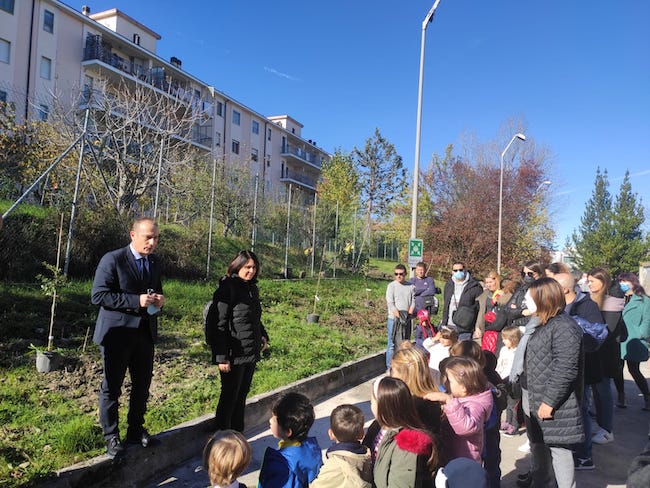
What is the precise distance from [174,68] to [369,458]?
107 ft

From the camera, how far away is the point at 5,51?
21.3m

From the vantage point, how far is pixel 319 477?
2359 mm

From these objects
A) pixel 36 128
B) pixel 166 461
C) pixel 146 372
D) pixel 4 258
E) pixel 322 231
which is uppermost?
pixel 36 128

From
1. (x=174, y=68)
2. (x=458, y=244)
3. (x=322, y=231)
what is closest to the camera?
(x=322, y=231)

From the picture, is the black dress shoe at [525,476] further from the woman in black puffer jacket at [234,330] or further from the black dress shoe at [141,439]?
the black dress shoe at [141,439]

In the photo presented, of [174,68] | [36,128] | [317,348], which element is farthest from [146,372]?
[174,68]

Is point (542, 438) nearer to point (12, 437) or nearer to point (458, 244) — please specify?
point (12, 437)

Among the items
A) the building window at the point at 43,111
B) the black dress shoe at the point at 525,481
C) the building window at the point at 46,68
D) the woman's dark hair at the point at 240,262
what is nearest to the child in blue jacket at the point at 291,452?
the woman's dark hair at the point at 240,262

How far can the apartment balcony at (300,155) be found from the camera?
4772cm

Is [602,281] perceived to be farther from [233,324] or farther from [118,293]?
[118,293]

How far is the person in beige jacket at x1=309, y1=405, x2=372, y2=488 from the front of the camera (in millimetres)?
2342

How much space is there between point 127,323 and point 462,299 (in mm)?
5271

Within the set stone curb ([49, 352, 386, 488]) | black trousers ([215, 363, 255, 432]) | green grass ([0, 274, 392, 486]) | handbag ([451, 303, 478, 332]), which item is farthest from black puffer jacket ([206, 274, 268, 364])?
handbag ([451, 303, 478, 332])

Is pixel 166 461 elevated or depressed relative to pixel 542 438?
depressed
